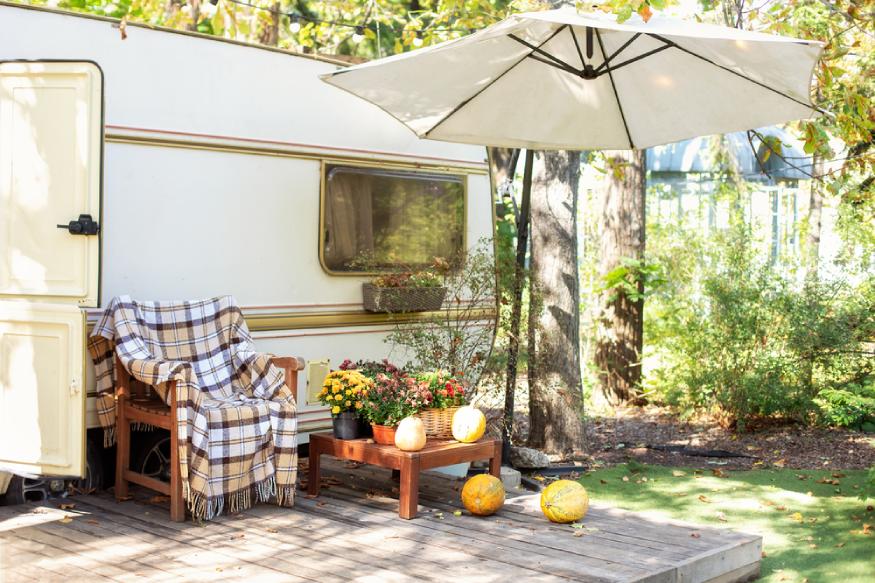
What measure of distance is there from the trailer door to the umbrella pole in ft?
9.05

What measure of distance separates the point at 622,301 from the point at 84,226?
5873 millimetres

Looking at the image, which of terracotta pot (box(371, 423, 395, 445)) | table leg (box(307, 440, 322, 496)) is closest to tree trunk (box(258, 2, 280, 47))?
table leg (box(307, 440, 322, 496))

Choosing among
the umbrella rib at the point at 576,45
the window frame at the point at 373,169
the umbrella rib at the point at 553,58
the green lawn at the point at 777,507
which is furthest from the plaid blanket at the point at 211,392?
the umbrella rib at the point at 576,45

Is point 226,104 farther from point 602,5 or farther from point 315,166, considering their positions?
point 602,5

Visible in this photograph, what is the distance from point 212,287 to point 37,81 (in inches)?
56.7

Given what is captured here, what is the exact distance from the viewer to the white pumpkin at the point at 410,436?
16.5 ft

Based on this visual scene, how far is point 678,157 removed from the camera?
1577 centimetres

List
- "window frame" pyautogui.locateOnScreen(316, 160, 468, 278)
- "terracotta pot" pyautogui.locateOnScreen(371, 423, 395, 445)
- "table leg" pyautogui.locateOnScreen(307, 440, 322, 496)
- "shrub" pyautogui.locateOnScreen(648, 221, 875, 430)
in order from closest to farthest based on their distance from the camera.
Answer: "terracotta pot" pyautogui.locateOnScreen(371, 423, 395, 445) < "table leg" pyautogui.locateOnScreen(307, 440, 322, 496) < "window frame" pyautogui.locateOnScreen(316, 160, 468, 278) < "shrub" pyautogui.locateOnScreen(648, 221, 875, 430)

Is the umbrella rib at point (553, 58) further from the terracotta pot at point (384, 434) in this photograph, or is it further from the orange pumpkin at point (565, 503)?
the orange pumpkin at point (565, 503)

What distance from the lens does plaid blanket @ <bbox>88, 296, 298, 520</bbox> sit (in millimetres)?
4895

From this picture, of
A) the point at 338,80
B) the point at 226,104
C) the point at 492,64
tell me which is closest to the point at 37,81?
the point at 226,104

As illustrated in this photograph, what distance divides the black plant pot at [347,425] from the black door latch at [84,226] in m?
1.51

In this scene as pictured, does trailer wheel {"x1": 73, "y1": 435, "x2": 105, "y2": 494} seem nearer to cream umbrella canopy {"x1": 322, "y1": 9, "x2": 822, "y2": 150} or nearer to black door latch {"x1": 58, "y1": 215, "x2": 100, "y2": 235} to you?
black door latch {"x1": 58, "y1": 215, "x2": 100, "y2": 235}

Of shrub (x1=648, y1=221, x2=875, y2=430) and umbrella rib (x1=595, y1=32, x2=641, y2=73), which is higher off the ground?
umbrella rib (x1=595, y1=32, x2=641, y2=73)
